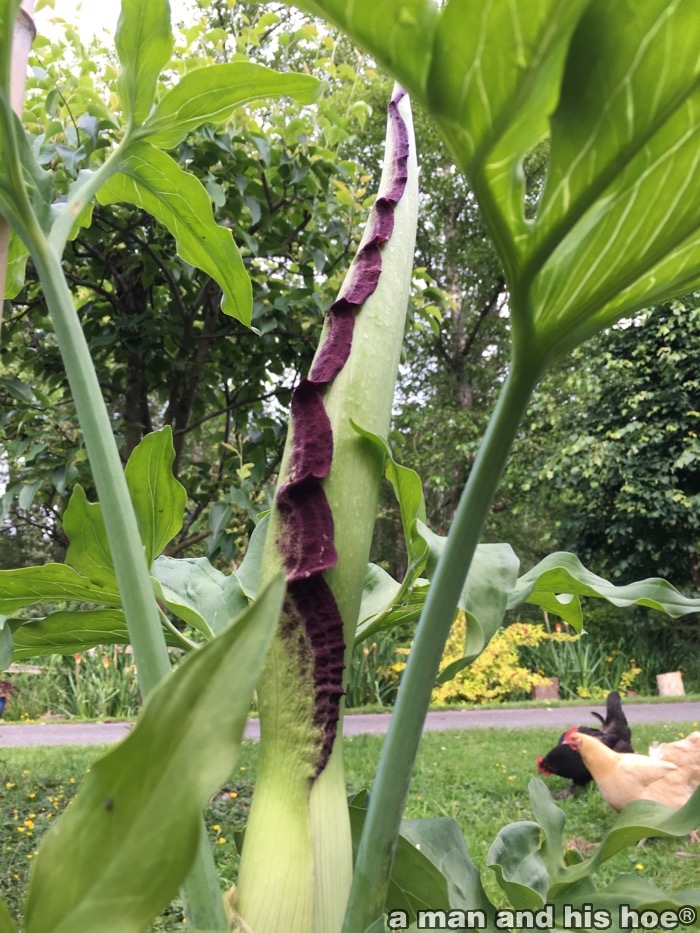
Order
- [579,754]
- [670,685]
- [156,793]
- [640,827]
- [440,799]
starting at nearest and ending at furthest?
[156,793], [640,827], [440,799], [579,754], [670,685]

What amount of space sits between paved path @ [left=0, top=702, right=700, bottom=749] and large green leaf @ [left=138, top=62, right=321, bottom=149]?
14.2 ft

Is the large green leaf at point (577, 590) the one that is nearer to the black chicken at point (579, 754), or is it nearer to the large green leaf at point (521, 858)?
the large green leaf at point (521, 858)

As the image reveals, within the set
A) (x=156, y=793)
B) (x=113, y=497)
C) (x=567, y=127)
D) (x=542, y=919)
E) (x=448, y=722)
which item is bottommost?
(x=448, y=722)

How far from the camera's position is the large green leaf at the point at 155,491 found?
41 cm

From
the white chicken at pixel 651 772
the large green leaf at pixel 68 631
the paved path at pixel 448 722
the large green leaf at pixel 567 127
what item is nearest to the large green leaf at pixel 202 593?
the large green leaf at pixel 68 631

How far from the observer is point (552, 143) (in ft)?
0.83

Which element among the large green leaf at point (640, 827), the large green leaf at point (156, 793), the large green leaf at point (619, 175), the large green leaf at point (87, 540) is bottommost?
the large green leaf at point (640, 827)

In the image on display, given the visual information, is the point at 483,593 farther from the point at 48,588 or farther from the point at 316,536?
the point at 48,588

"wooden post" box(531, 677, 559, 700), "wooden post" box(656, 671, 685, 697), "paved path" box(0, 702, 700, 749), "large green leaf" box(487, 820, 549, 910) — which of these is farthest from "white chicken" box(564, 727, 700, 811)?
"wooden post" box(656, 671, 685, 697)

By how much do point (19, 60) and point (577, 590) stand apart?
1.33 ft

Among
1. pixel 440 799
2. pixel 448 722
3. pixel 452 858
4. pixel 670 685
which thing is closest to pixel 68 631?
pixel 452 858

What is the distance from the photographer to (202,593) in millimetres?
478

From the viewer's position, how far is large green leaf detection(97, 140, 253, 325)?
449mm

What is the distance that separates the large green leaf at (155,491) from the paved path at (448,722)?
4.22 metres
